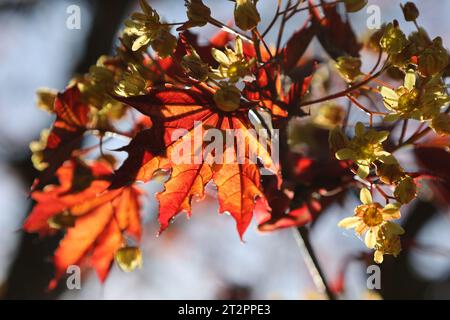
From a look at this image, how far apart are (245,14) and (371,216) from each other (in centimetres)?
41

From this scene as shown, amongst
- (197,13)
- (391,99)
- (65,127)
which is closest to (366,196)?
(391,99)

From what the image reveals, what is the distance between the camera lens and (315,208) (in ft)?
4.09

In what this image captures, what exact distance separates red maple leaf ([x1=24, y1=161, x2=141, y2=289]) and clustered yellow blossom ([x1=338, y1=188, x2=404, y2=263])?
1.72 feet

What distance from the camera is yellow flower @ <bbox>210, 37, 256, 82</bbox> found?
1004 mm

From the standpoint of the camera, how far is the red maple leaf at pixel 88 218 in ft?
4.50

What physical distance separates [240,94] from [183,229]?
8.20 feet

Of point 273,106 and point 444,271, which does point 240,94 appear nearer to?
point 273,106

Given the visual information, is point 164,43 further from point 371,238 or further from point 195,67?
point 371,238

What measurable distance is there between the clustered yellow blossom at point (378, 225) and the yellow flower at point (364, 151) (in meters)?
0.08

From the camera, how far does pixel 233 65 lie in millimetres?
1022

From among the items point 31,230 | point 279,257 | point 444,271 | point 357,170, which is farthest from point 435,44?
point 279,257

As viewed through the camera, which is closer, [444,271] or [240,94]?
[240,94]

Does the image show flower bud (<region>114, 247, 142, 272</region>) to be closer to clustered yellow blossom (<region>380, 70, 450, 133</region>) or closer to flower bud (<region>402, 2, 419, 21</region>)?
clustered yellow blossom (<region>380, 70, 450, 133</region>)
